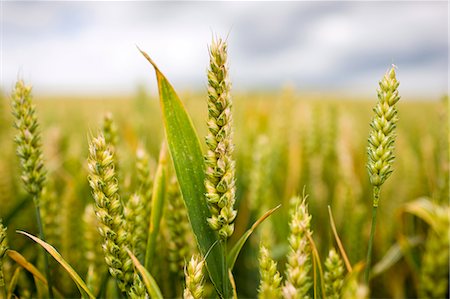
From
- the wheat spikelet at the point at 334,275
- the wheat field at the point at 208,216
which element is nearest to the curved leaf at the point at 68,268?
the wheat field at the point at 208,216

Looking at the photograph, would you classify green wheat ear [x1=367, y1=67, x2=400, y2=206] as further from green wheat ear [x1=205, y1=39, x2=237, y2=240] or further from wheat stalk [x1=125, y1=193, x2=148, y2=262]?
wheat stalk [x1=125, y1=193, x2=148, y2=262]

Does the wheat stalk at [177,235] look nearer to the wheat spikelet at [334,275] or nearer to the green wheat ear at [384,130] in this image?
the wheat spikelet at [334,275]

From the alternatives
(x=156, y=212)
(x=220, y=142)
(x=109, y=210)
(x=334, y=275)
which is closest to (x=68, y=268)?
(x=109, y=210)

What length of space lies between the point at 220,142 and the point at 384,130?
1.15 feet

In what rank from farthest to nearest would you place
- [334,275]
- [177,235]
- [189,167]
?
1. [177,235]
2. [189,167]
3. [334,275]

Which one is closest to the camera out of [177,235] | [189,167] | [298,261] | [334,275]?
[298,261]

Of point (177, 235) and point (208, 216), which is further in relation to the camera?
point (177, 235)

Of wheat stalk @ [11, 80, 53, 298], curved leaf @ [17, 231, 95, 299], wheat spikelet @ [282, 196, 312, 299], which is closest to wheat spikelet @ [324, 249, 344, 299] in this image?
wheat spikelet @ [282, 196, 312, 299]

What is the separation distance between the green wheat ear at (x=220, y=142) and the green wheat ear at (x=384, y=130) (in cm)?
31

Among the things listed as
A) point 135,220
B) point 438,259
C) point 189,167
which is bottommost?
point 438,259

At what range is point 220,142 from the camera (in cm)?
81

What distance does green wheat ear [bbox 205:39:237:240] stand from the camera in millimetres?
801

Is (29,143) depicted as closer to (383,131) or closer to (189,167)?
(189,167)

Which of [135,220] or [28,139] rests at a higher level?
[28,139]
